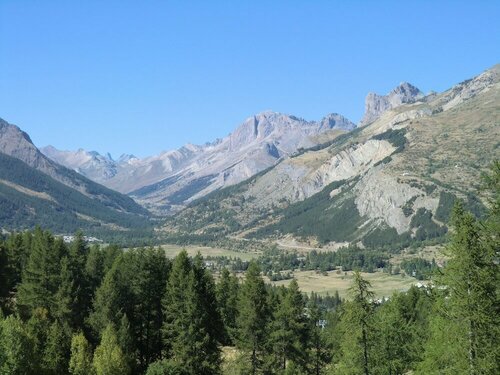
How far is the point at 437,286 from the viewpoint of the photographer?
32312 millimetres

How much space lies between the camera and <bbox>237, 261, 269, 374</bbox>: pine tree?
205ft

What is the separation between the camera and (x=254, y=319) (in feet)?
205

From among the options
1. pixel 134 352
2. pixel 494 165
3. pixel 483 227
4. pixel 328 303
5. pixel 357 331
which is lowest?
pixel 328 303

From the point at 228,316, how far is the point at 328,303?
116m

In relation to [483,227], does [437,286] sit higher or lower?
lower

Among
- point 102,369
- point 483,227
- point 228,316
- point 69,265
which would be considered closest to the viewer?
point 483,227


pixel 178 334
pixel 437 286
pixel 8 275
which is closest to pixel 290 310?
pixel 178 334

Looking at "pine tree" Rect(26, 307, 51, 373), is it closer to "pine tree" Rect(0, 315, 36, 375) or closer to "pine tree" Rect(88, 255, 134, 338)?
"pine tree" Rect(0, 315, 36, 375)

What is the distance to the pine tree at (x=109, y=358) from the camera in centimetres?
5294

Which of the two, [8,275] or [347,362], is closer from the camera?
[347,362]

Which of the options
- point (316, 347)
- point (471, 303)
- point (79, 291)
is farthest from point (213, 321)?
point (471, 303)

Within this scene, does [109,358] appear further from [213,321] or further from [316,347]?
[316,347]

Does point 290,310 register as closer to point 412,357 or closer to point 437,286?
point 412,357

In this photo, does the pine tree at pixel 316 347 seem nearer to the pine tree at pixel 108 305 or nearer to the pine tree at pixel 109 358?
the pine tree at pixel 108 305
